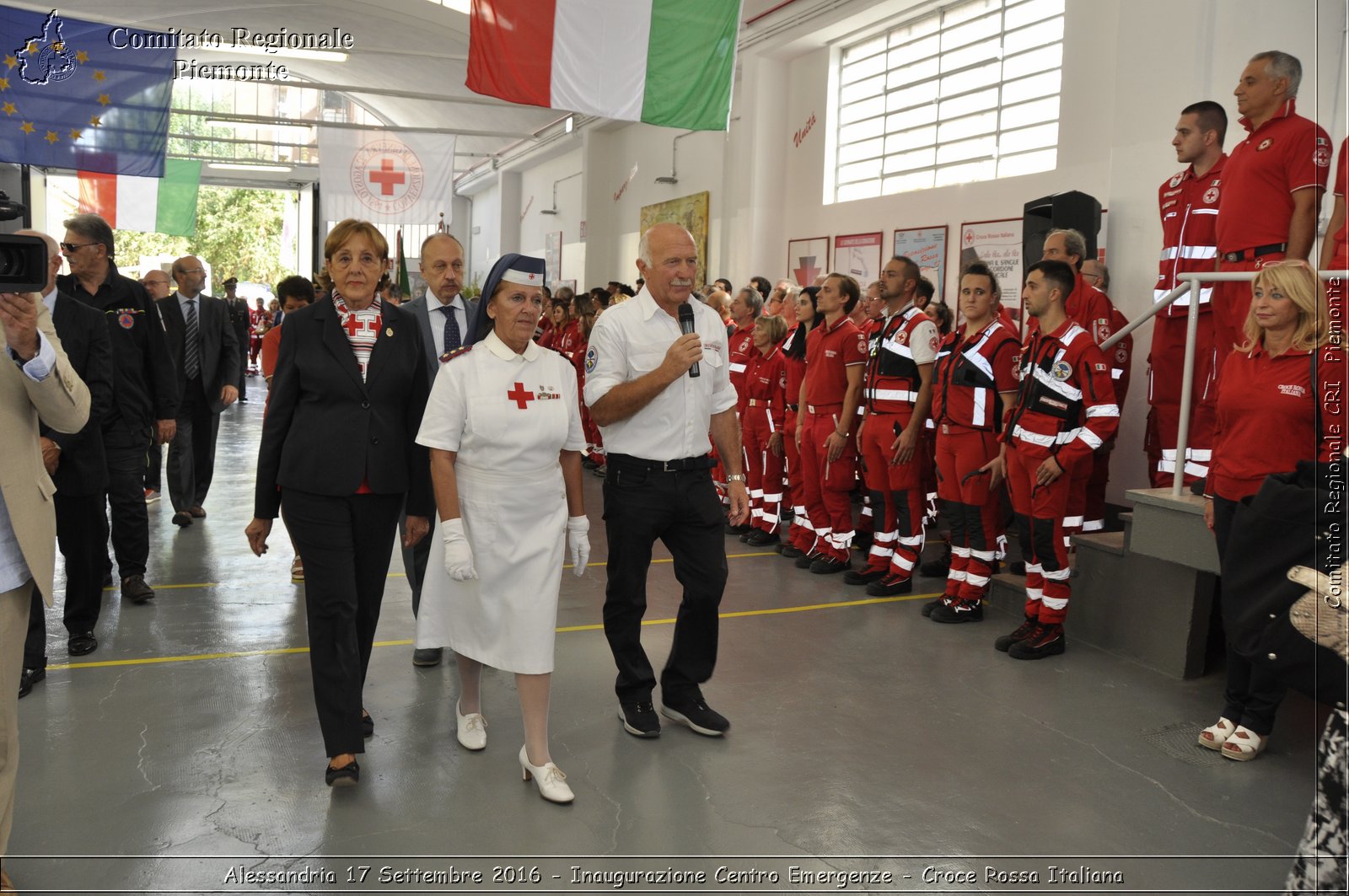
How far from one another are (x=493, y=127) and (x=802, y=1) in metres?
10.6

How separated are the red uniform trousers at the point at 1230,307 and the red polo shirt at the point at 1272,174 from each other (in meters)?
0.09

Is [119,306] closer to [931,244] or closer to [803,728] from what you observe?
[803,728]

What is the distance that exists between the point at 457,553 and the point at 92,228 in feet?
10.5

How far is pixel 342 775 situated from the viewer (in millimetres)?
3174

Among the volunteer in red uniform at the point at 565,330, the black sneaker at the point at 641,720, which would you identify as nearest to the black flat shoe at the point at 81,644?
the black sneaker at the point at 641,720

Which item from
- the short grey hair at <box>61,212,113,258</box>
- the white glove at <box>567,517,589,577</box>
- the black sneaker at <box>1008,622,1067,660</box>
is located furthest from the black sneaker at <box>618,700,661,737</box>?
the short grey hair at <box>61,212,113,258</box>

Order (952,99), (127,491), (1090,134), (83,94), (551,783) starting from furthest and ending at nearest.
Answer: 1. (952,99)
2. (83,94)
3. (1090,134)
4. (127,491)
5. (551,783)

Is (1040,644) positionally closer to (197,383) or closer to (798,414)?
(798,414)

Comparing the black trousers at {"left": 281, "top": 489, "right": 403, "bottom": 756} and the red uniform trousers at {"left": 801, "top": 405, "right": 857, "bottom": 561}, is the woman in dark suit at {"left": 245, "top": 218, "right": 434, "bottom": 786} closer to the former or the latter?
the black trousers at {"left": 281, "top": 489, "right": 403, "bottom": 756}

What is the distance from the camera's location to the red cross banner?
41.5 feet

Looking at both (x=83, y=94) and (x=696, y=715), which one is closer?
(x=696, y=715)

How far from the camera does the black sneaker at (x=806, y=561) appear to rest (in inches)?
258

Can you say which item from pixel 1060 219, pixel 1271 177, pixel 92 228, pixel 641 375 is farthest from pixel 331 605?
pixel 1060 219

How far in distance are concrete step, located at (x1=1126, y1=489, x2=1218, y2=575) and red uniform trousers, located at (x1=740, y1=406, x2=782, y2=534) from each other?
10.4ft
